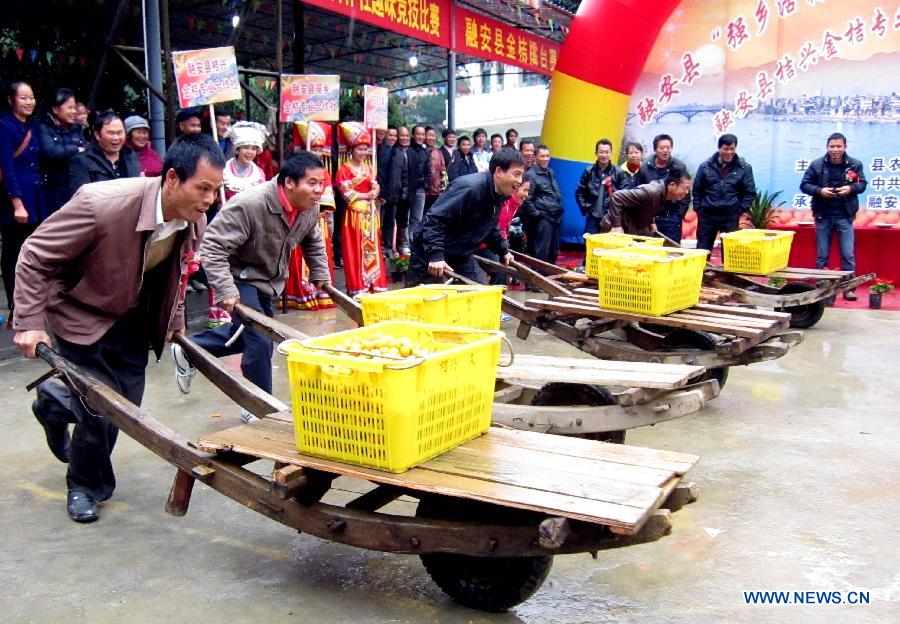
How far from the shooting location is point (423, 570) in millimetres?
3520

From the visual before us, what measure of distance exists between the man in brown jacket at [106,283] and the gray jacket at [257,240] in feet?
2.55

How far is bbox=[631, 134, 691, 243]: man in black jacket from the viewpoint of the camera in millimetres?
9438

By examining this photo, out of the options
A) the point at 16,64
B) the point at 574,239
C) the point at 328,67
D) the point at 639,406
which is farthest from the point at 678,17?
the point at 639,406

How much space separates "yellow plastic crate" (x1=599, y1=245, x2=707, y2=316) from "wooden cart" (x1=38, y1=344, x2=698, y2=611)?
255 centimetres

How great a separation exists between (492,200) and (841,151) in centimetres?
604

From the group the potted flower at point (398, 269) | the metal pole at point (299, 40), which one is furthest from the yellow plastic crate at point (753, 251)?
the metal pole at point (299, 40)

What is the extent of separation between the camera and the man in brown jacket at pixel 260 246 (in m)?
4.93

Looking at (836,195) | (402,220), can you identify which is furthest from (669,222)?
(402,220)

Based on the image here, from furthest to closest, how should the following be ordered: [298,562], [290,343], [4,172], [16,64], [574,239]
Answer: [574,239], [16,64], [4,172], [298,562], [290,343]

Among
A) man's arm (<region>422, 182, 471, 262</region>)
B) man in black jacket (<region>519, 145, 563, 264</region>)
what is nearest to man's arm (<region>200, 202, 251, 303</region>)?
man's arm (<region>422, 182, 471, 262</region>)

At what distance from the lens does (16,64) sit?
12.2 metres

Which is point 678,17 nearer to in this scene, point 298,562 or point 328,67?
point 328,67

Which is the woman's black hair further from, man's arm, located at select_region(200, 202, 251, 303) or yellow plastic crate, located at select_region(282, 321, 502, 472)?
yellow plastic crate, located at select_region(282, 321, 502, 472)

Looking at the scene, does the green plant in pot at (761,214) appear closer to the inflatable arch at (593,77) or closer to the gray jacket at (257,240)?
the inflatable arch at (593,77)
